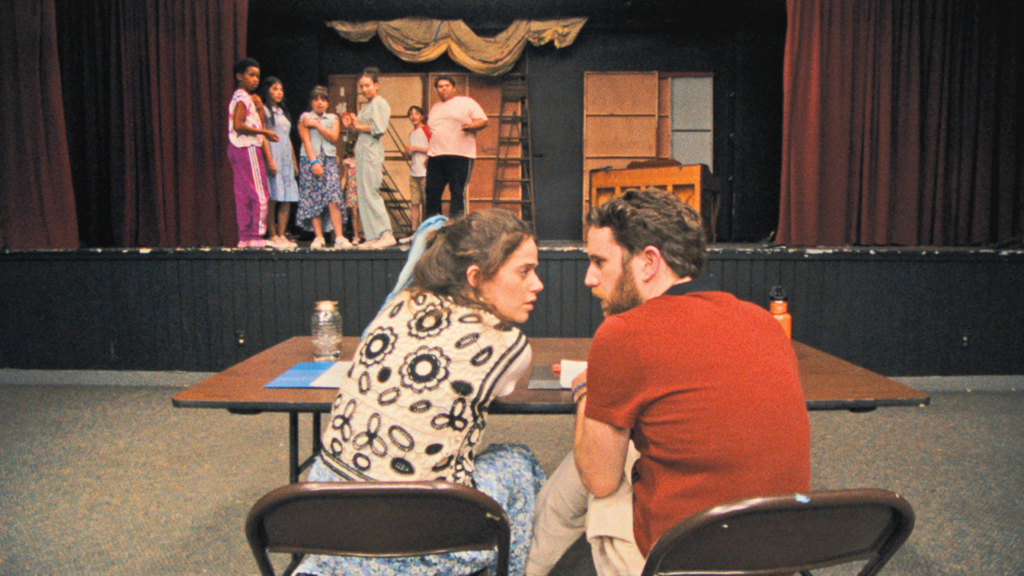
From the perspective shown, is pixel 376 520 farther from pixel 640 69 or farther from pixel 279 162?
pixel 640 69

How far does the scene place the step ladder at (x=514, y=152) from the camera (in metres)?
6.72

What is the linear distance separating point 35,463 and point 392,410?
245 centimetres

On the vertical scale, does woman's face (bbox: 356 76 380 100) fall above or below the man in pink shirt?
above

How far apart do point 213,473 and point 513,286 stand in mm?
1883

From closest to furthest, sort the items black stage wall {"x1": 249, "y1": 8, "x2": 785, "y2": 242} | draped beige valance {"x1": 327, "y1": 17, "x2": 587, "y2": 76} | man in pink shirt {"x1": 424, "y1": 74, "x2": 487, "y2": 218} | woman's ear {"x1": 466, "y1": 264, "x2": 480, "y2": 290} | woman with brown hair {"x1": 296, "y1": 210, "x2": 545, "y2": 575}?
woman with brown hair {"x1": 296, "y1": 210, "x2": 545, "y2": 575}, woman's ear {"x1": 466, "y1": 264, "x2": 480, "y2": 290}, man in pink shirt {"x1": 424, "y1": 74, "x2": 487, "y2": 218}, draped beige valance {"x1": 327, "y1": 17, "x2": 587, "y2": 76}, black stage wall {"x1": 249, "y1": 8, "x2": 785, "y2": 242}

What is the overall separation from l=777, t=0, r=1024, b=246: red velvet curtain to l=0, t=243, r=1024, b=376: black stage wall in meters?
1.08

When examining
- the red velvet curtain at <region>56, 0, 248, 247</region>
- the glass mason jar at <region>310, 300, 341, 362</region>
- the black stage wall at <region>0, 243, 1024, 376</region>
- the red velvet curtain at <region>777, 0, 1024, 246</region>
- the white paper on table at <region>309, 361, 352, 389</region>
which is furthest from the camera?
the red velvet curtain at <region>56, 0, 248, 247</region>

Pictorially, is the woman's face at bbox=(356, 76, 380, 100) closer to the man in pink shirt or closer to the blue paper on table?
the man in pink shirt

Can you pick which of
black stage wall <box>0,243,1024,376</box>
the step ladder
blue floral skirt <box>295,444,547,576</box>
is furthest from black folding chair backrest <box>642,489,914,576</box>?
the step ladder

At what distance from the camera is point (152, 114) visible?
15.6ft

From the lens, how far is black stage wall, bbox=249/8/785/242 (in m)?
6.47

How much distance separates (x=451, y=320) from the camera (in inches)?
44.4

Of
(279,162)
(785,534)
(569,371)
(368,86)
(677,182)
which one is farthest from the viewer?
(677,182)

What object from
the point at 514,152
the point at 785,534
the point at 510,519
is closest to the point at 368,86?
the point at 514,152
